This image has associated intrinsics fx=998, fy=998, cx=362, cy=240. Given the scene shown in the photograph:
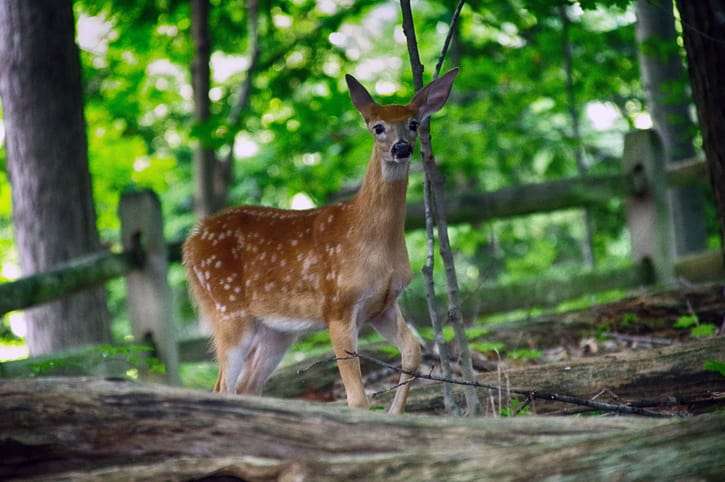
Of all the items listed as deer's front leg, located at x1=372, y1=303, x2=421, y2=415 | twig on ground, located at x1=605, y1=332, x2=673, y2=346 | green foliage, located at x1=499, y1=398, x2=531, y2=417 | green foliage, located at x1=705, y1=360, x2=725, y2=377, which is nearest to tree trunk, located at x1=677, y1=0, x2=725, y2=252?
twig on ground, located at x1=605, y1=332, x2=673, y2=346

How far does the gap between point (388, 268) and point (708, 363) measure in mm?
→ 1558

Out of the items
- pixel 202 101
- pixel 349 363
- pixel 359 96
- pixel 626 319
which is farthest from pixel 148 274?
pixel 202 101

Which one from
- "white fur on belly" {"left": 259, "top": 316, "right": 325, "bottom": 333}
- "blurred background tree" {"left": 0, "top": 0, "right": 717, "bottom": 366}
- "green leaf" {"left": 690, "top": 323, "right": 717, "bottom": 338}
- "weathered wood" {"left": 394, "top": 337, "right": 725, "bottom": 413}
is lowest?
"weathered wood" {"left": 394, "top": 337, "right": 725, "bottom": 413}

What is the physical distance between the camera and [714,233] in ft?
38.3

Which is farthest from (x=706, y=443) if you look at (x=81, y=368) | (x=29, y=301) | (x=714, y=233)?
(x=714, y=233)

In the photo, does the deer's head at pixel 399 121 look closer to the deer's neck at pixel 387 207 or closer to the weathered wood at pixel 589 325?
the deer's neck at pixel 387 207

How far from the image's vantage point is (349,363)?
4.76m

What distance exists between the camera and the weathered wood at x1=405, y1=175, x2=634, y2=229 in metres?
7.82

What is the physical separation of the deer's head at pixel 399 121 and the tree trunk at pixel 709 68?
1.31m

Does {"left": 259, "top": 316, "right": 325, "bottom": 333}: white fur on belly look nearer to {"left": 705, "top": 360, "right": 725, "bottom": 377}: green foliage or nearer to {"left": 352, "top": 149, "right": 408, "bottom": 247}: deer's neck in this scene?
{"left": 352, "top": 149, "right": 408, "bottom": 247}: deer's neck

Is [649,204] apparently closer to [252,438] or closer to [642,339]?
[642,339]

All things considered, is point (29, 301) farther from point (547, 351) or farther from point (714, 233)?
point (714, 233)

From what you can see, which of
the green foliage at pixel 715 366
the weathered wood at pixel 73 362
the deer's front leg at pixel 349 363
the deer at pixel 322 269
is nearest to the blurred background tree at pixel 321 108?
the deer at pixel 322 269

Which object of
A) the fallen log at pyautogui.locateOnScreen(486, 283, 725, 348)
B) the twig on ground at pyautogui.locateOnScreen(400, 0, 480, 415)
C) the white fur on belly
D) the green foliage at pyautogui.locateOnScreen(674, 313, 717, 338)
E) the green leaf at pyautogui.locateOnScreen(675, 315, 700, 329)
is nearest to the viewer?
the twig on ground at pyautogui.locateOnScreen(400, 0, 480, 415)
